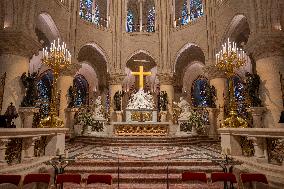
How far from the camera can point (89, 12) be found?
20.8m

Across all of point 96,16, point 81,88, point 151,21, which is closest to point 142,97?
point 96,16

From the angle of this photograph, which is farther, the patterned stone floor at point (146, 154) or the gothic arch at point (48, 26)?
the gothic arch at point (48, 26)

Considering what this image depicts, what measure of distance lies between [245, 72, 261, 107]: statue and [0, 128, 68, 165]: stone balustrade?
25.1 feet

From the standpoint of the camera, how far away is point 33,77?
10.1m

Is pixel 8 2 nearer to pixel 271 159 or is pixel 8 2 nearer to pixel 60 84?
pixel 60 84

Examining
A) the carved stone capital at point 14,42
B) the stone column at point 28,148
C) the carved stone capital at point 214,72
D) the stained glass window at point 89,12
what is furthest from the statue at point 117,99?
the stone column at point 28,148

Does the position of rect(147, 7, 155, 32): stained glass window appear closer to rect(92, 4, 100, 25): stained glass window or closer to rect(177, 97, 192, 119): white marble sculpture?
rect(92, 4, 100, 25): stained glass window

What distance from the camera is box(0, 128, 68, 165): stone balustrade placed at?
506 centimetres

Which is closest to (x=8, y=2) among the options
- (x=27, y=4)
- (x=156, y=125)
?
(x=27, y=4)

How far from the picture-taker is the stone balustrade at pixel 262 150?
5062 millimetres

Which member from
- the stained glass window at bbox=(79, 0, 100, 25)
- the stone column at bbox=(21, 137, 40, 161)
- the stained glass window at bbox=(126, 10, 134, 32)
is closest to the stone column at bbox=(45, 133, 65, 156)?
the stone column at bbox=(21, 137, 40, 161)

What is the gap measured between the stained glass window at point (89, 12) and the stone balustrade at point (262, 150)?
646 inches

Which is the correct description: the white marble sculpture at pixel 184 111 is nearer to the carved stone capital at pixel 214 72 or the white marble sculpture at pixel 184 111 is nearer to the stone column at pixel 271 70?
the carved stone capital at pixel 214 72

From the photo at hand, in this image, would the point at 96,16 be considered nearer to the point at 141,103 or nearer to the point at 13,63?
the point at 141,103
